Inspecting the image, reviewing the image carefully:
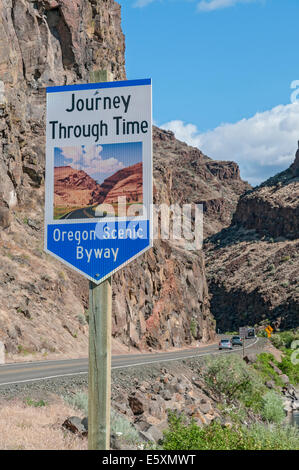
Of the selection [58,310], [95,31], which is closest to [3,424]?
[58,310]

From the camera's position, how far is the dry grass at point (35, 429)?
8.43 m

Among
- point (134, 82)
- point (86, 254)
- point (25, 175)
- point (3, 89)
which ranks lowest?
point (86, 254)

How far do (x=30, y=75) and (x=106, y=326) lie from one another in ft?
169

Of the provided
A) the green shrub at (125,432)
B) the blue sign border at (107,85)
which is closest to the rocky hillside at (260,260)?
the green shrub at (125,432)

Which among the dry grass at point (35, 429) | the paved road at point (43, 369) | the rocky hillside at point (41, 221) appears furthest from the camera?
the rocky hillside at point (41, 221)

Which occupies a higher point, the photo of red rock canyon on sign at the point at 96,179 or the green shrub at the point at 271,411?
the photo of red rock canyon on sign at the point at 96,179

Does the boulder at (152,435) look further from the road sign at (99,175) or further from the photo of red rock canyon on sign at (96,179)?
the photo of red rock canyon on sign at (96,179)

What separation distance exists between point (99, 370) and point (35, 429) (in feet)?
13.6

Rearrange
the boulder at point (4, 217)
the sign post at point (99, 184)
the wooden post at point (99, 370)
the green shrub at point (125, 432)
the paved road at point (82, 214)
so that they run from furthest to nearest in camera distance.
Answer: the boulder at point (4, 217) → the green shrub at point (125, 432) → the paved road at point (82, 214) → the sign post at point (99, 184) → the wooden post at point (99, 370)

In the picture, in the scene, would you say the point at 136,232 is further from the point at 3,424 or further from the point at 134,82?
the point at 3,424

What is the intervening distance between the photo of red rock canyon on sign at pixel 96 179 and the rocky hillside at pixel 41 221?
2470 centimetres

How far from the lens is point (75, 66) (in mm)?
59688
